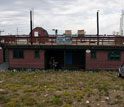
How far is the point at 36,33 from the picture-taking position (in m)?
32.5

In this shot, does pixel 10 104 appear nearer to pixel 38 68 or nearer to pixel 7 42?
pixel 38 68

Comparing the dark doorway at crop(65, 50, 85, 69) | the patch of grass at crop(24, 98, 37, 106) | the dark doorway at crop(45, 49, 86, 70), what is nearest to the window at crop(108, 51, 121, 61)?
the dark doorway at crop(45, 49, 86, 70)

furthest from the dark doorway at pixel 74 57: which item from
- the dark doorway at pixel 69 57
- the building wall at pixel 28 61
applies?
the building wall at pixel 28 61

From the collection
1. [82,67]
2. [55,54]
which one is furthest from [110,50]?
[55,54]

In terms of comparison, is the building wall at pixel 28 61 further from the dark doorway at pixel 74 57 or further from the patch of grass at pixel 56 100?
the patch of grass at pixel 56 100

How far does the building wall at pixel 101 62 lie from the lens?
2270 centimetres

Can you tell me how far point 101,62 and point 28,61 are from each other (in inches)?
384

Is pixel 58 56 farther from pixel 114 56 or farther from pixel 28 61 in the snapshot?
pixel 114 56

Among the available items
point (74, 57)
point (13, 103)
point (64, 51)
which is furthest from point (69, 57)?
point (13, 103)

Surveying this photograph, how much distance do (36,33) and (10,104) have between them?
81.1 ft

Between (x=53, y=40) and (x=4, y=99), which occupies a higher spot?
(x=53, y=40)

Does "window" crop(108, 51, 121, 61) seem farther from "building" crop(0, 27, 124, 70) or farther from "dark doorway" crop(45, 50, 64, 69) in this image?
"dark doorway" crop(45, 50, 64, 69)

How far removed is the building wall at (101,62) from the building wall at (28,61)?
6.21 metres

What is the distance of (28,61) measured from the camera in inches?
946
